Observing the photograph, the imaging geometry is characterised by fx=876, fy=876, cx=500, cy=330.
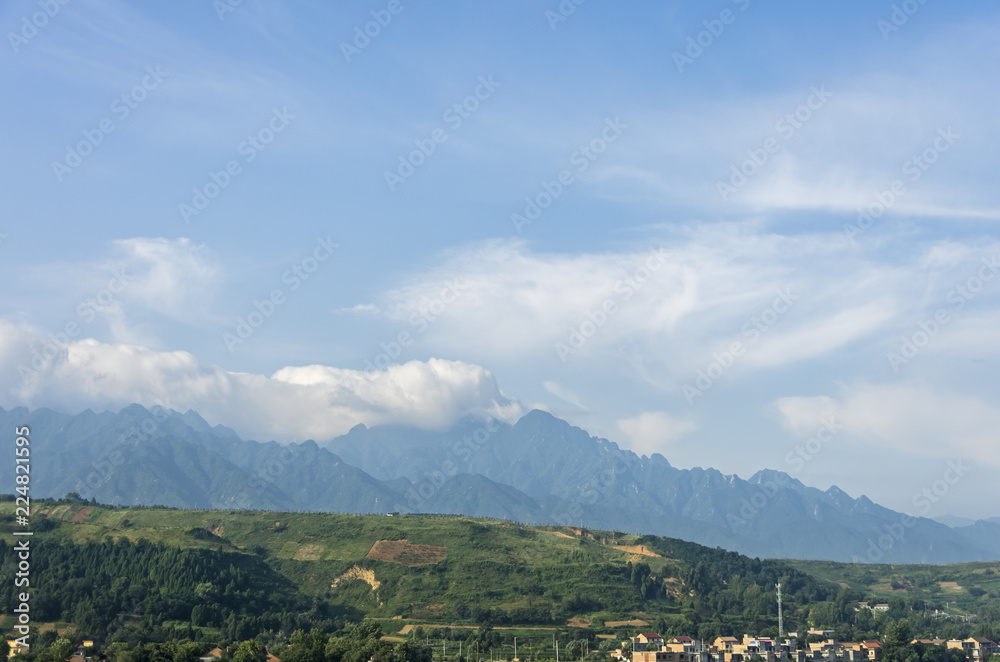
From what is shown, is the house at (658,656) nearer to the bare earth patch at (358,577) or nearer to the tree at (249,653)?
the tree at (249,653)

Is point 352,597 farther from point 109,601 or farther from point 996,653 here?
point 996,653

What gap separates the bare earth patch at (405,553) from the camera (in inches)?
7160

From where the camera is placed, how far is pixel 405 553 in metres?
185

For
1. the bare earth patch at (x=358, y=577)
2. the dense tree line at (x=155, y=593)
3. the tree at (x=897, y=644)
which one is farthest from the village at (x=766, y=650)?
the bare earth patch at (x=358, y=577)

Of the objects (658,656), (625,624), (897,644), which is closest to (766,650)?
(897,644)

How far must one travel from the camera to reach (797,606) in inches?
7505

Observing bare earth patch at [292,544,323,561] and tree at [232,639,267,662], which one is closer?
tree at [232,639,267,662]

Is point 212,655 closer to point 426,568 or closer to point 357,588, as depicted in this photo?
point 357,588

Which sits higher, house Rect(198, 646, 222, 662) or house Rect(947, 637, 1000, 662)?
house Rect(198, 646, 222, 662)

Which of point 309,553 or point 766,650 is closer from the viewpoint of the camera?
point 766,650

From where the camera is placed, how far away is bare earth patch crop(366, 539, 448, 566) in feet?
597

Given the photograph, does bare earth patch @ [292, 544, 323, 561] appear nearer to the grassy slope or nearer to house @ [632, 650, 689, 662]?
the grassy slope

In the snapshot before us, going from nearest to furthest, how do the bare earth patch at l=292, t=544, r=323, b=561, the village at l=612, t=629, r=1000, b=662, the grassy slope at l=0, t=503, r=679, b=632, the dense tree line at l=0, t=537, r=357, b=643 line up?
the village at l=612, t=629, r=1000, b=662, the dense tree line at l=0, t=537, r=357, b=643, the grassy slope at l=0, t=503, r=679, b=632, the bare earth patch at l=292, t=544, r=323, b=561

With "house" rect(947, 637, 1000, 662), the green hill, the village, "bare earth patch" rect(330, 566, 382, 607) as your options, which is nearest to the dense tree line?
the green hill
